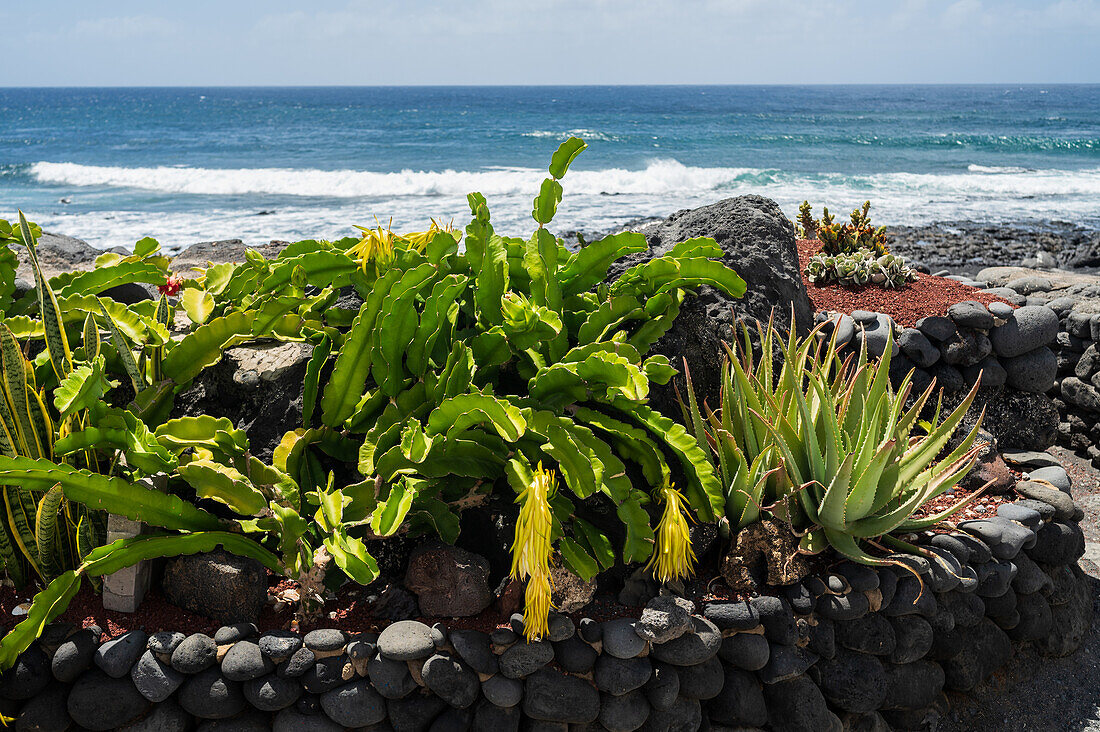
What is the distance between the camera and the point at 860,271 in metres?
4.57

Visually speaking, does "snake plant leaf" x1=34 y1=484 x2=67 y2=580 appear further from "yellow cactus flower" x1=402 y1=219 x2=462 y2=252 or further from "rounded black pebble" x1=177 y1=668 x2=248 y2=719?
"yellow cactus flower" x1=402 y1=219 x2=462 y2=252

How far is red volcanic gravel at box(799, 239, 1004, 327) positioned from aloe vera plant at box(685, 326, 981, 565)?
1.50 m

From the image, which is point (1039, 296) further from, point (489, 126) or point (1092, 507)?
point (489, 126)

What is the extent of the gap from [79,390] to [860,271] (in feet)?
13.3

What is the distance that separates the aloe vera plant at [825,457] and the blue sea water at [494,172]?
6486 millimetres

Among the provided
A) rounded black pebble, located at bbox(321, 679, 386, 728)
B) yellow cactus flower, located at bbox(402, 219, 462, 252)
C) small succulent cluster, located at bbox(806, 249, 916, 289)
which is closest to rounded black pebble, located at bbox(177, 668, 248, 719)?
rounded black pebble, located at bbox(321, 679, 386, 728)

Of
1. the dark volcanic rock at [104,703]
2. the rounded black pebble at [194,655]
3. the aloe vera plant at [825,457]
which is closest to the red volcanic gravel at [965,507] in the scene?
the aloe vera plant at [825,457]

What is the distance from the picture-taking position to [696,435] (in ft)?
9.09

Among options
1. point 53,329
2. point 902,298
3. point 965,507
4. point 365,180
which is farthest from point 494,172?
point 53,329

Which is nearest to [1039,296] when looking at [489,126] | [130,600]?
[130,600]

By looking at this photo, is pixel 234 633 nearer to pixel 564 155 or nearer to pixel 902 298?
pixel 564 155

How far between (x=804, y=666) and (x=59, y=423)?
2573mm

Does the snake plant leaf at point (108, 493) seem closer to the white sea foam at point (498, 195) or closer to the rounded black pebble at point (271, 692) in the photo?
the rounded black pebble at point (271, 692)

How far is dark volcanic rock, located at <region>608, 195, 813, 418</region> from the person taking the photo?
3.15m
